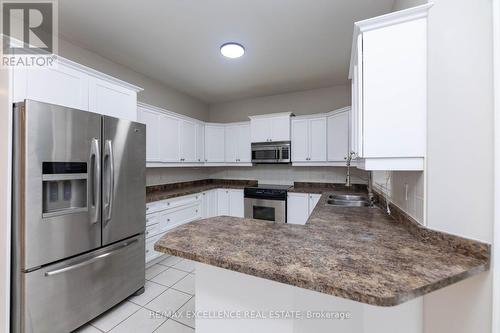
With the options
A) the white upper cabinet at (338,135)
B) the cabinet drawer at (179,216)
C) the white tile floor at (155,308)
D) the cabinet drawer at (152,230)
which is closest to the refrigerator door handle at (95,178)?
the white tile floor at (155,308)

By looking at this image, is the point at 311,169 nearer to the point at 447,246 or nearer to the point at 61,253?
the point at 447,246

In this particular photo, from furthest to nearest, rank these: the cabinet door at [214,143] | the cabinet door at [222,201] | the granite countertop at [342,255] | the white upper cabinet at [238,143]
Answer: the cabinet door at [214,143]
the white upper cabinet at [238,143]
the cabinet door at [222,201]
the granite countertop at [342,255]

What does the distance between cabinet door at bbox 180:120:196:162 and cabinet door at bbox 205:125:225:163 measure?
40 cm

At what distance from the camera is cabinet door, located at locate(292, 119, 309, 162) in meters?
3.81

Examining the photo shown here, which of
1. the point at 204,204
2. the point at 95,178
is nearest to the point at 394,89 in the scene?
the point at 95,178

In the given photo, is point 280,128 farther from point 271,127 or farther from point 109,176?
point 109,176

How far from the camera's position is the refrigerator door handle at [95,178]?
1.76 m

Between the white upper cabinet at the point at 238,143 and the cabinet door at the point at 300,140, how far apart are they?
95 centimetres

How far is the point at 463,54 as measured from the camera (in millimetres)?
896

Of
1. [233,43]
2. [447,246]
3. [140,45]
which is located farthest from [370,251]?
[140,45]

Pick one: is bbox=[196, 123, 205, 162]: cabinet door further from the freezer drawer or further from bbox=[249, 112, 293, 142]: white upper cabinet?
the freezer drawer

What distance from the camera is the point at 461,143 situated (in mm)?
901

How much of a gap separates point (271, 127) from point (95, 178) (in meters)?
2.98

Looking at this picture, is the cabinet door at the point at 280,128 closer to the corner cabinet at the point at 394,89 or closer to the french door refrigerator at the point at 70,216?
the french door refrigerator at the point at 70,216
